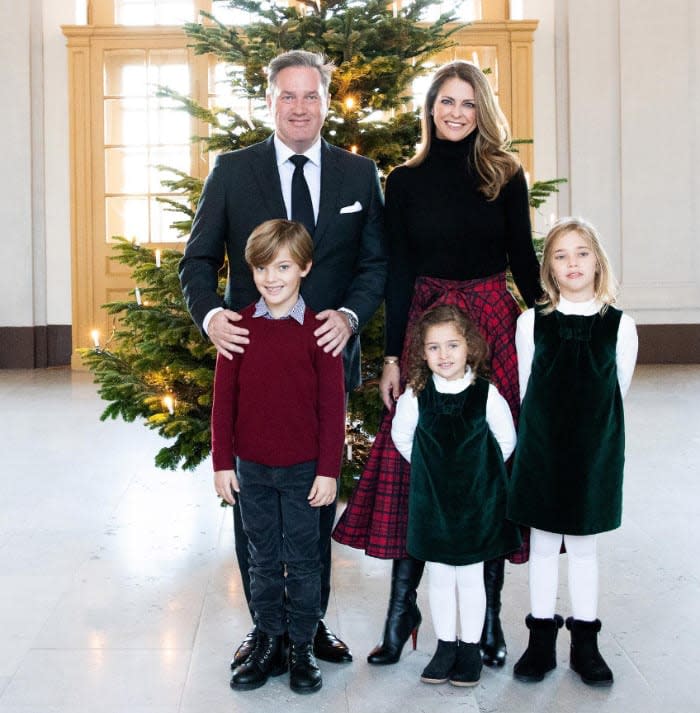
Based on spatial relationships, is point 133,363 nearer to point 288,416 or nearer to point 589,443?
point 288,416

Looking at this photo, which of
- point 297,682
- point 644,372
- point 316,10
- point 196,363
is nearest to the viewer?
point 297,682

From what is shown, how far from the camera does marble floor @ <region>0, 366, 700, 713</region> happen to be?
8.37 ft

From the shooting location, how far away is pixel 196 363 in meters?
3.84

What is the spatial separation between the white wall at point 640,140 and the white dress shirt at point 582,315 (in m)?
7.50

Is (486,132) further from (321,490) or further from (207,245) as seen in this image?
(321,490)

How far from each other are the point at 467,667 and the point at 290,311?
38.9 inches

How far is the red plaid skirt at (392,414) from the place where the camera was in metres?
2.76

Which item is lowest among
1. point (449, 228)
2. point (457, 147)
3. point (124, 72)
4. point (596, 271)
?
point (596, 271)

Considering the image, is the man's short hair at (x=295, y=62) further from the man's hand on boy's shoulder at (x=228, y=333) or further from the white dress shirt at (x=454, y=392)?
the white dress shirt at (x=454, y=392)

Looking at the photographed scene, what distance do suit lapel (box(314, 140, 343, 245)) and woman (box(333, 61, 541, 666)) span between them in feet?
0.49

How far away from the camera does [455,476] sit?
2.59m

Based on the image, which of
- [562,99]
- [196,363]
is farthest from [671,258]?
[196,363]

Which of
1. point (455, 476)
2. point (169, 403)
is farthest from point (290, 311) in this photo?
point (169, 403)

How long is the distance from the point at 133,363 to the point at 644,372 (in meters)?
6.34
